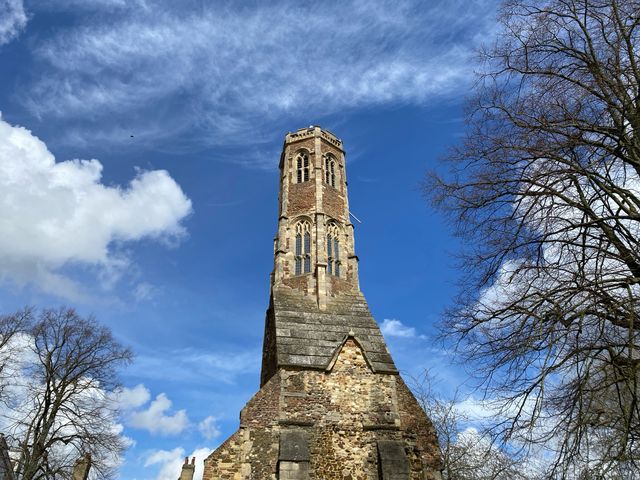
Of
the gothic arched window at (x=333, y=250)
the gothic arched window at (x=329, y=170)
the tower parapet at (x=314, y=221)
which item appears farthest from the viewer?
the gothic arched window at (x=329, y=170)

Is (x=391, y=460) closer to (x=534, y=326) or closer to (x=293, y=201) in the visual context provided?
(x=534, y=326)

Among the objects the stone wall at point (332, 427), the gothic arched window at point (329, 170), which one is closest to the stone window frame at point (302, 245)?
the gothic arched window at point (329, 170)

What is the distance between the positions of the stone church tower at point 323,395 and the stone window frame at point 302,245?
40 millimetres

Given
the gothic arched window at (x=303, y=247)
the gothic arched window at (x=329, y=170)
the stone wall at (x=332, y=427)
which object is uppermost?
the gothic arched window at (x=329, y=170)

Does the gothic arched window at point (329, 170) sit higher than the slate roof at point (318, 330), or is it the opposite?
the gothic arched window at point (329, 170)

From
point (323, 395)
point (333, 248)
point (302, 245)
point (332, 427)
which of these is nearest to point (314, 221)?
point (302, 245)

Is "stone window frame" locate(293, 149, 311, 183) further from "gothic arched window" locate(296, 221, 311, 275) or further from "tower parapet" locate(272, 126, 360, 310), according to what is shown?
"gothic arched window" locate(296, 221, 311, 275)

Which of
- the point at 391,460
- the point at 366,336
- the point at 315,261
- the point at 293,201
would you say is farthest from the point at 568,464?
the point at 293,201

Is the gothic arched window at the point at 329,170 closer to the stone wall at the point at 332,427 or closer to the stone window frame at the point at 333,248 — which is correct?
the stone window frame at the point at 333,248

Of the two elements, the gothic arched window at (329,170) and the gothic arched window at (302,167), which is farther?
the gothic arched window at (329,170)

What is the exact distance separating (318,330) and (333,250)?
12.9ft

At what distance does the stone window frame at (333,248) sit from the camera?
57.2ft

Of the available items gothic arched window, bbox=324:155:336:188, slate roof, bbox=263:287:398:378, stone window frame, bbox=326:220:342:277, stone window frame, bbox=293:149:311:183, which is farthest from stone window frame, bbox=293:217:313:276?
gothic arched window, bbox=324:155:336:188

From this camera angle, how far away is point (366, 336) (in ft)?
49.1
